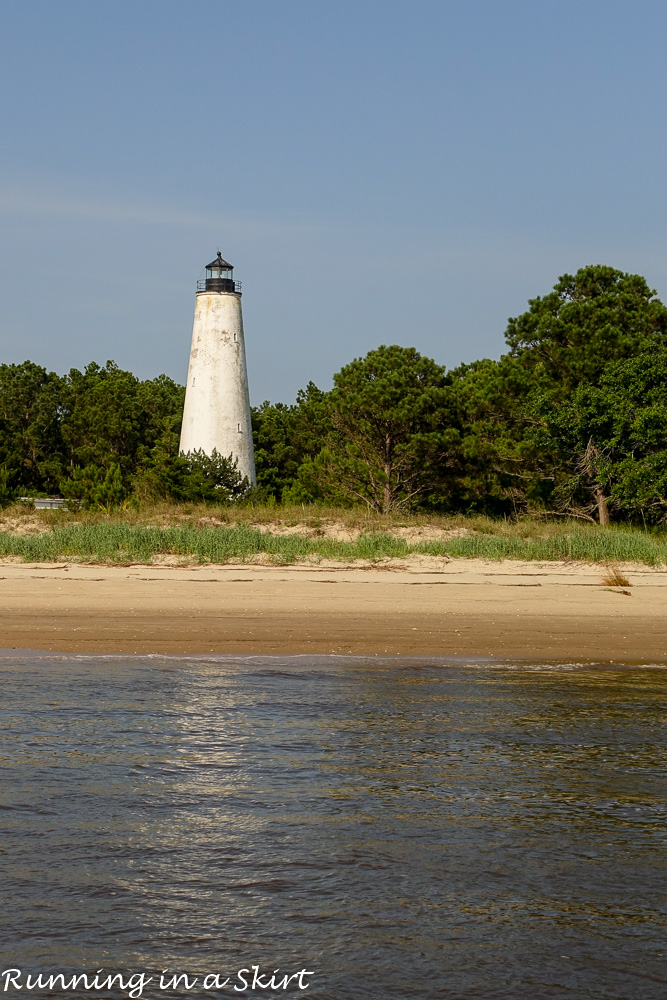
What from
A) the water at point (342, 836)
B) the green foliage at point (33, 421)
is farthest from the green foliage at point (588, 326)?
the green foliage at point (33, 421)

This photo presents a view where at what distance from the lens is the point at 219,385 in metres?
37.1

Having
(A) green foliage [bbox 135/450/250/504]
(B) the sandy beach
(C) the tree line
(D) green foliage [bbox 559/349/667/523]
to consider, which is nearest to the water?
(B) the sandy beach

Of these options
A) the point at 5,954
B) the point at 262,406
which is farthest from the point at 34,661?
the point at 262,406

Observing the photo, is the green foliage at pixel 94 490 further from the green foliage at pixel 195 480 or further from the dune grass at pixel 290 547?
the dune grass at pixel 290 547

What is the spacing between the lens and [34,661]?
12.8m

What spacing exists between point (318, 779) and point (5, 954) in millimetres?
3246

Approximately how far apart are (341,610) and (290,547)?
604 cm

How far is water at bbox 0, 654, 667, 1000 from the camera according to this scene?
5293 mm

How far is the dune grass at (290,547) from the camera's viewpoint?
2216 centimetres

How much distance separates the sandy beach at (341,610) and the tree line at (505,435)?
7313mm

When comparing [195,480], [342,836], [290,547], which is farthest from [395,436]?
[342,836]

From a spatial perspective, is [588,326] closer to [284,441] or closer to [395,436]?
[395,436]

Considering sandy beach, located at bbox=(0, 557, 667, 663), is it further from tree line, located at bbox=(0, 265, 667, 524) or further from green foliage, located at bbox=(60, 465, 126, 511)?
green foliage, located at bbox=(60, 465, 126, 511)

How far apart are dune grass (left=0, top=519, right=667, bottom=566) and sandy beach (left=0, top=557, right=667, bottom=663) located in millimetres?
530
